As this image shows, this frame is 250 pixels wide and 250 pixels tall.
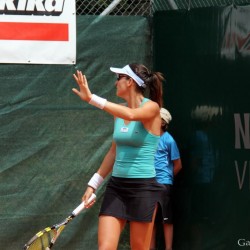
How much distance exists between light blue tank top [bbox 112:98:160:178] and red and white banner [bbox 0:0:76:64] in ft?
5.24

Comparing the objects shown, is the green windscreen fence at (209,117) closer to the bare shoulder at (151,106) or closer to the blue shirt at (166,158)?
the blue shirt at (166,158)

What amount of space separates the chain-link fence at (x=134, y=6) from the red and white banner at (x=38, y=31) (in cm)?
44

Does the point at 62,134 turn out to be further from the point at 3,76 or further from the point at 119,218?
the point at 119,218

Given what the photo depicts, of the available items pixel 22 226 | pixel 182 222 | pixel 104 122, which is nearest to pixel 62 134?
pixel 104 122

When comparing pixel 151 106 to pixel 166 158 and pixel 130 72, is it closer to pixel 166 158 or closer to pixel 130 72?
pixel 130 72

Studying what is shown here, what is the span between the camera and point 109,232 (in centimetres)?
481

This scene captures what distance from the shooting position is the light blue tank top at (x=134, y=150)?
4926 mm

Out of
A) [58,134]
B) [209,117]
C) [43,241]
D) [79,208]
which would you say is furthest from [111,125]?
[43,241]

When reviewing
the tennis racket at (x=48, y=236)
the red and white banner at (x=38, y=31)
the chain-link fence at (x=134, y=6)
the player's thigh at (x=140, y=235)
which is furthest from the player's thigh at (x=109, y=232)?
the chain-link fence at (x=134, y=6)

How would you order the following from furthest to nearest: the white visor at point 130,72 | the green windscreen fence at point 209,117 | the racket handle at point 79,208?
1. the green windscreen fence at point 209,117
2. the white visor at point 130,72
3. the racket handle at point 79,208

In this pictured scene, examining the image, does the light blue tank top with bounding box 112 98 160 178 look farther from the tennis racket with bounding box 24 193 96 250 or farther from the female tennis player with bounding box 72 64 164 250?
the tennis racket with bounding box 24 193 96 250

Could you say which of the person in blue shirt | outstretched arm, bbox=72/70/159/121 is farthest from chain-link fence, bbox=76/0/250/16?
outstretched arm, bbox=72/70/159/121

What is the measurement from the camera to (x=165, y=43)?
6.57m

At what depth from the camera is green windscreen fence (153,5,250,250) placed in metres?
5.81
